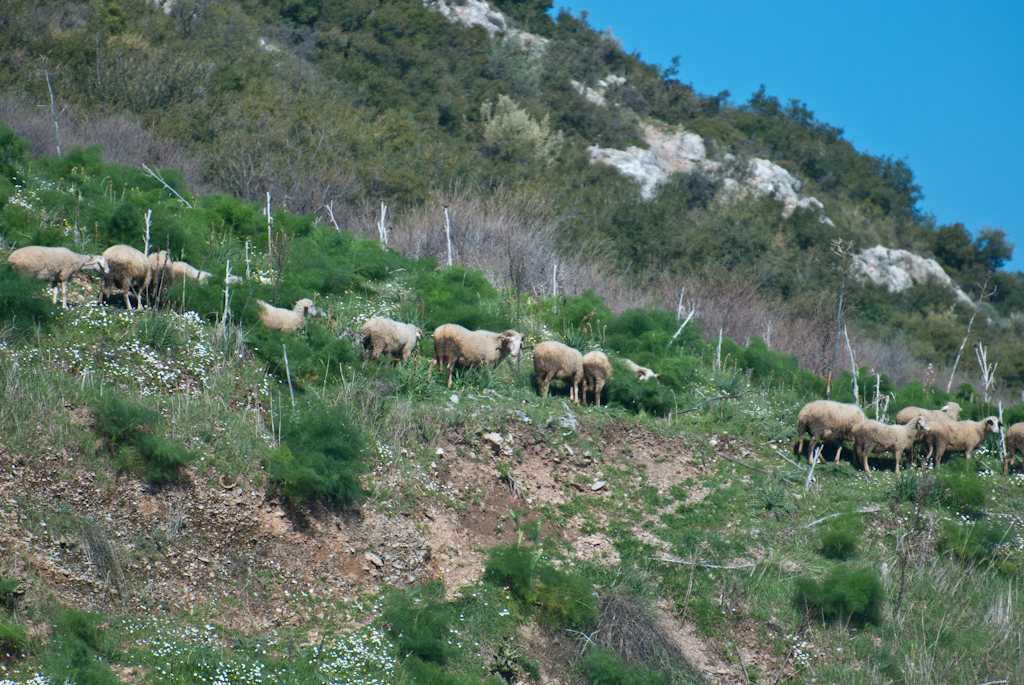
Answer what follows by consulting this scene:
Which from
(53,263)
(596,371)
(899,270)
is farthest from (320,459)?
(899,270)

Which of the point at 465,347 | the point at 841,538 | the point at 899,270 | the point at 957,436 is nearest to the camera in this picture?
the point at 841,538

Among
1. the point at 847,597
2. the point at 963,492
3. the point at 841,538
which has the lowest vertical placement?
the point at 847,597

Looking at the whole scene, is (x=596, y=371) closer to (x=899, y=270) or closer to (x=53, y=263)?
(x=53, y=263)

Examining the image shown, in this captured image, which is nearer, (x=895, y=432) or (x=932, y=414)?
(x=895, y=432)

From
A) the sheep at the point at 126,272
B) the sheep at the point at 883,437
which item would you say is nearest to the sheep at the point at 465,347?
the sheep at the point at 126,272

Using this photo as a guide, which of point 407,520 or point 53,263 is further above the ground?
point 53,263

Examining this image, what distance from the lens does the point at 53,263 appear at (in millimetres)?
10211

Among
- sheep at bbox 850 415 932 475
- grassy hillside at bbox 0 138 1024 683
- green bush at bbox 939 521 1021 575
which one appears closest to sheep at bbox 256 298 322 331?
grassy hillside at bbox 0 138 1024 683

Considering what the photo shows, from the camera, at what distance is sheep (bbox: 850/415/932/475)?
12.8 metres

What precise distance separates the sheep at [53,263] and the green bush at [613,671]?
7.19 m

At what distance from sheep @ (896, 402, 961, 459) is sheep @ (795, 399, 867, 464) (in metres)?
1.24

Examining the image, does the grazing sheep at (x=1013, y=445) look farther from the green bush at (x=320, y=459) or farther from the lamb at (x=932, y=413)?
the green bush at (x=320, y=459)

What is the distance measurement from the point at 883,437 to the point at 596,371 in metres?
4.52

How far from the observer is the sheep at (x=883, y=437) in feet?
41.9
